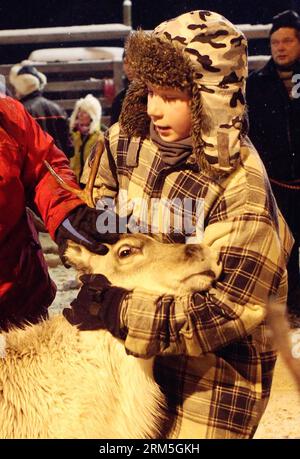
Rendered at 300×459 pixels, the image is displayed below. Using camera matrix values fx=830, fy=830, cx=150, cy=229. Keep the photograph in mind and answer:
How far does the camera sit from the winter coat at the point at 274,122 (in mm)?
5188

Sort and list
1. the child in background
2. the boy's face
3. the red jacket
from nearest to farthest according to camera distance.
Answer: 1. the boy's face
2. the red jacket
3. the child in background

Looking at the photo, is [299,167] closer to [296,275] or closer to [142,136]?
[296,275]

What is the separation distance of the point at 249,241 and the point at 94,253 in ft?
1.48

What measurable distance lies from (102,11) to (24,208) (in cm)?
1146

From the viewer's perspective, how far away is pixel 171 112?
2.17 meters

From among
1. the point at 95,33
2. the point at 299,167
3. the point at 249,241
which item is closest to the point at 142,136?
the point at 249,241

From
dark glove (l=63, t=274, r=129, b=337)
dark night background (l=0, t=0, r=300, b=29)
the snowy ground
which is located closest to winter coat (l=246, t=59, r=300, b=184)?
the snowy ground

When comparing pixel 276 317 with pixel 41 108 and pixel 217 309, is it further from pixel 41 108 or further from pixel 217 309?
pixel 41 108

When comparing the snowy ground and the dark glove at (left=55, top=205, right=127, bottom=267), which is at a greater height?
the dark glove at (left=55, top=205, right=127, bottom=267)

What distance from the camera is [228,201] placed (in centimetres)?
208

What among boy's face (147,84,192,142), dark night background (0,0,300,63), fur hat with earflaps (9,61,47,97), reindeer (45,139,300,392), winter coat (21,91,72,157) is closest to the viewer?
reindeer (45,139,300,392)

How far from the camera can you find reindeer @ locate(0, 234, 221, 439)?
7.21ft

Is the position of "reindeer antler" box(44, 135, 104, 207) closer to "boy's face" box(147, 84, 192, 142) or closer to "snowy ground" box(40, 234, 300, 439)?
"boy's face" box(147, 84, 192, 142)

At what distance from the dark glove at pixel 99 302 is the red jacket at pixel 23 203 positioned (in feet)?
1.07
